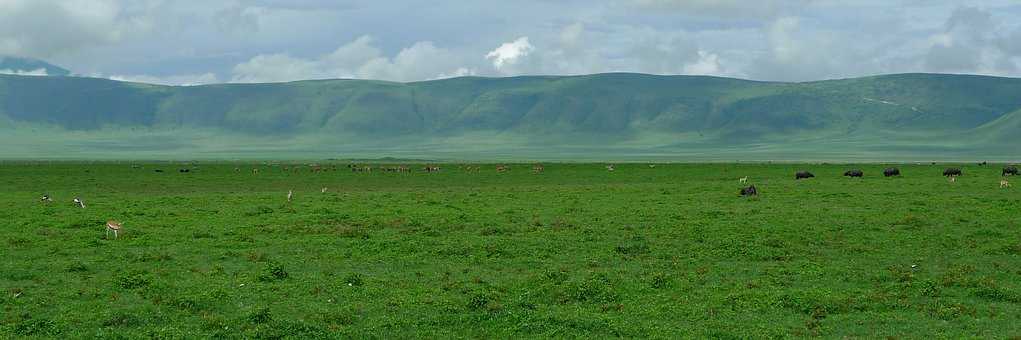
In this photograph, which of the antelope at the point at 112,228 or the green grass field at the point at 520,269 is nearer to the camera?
the green grass field at the point at 520,269

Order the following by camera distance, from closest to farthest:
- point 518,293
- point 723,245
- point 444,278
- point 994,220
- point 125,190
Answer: point 518,293
point 444,278
point 723,245
point 994,220
point 125,190

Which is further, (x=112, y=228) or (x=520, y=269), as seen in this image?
(x=112, y=228)

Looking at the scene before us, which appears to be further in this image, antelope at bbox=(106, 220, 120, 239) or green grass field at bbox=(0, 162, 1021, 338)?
antelope at bbox=(106, 220, 120, 239)

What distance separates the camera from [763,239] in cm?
2322

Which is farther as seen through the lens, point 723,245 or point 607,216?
point 607,216

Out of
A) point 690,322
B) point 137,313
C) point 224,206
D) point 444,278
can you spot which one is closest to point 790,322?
point 690,322

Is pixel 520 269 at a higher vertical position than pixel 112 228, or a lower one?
lower

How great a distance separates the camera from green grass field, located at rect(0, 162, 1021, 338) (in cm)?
1451

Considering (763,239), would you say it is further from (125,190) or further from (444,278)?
(125,190)

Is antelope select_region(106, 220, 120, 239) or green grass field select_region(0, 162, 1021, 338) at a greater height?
antelope select_region(106, 220, 120, 239)

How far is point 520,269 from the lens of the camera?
773 inches

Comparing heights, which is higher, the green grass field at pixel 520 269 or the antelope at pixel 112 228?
the antelope at pixel 112 228

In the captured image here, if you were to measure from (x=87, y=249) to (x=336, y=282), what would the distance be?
7894 millimetres

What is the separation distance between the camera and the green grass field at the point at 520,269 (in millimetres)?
14508
